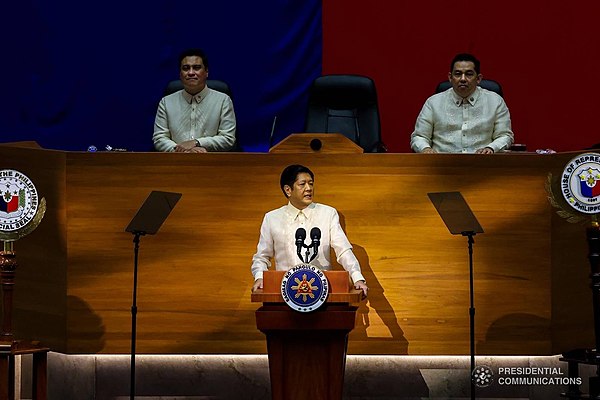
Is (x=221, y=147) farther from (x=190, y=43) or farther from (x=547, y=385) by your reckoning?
(x=547, y=385)

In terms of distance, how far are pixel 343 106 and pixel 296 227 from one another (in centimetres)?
220

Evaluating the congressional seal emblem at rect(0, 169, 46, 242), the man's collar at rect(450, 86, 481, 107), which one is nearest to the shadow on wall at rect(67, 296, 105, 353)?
the congressional seal emblem at rect(0, 169, 46, 242)

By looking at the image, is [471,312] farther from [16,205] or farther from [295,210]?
[16,205]

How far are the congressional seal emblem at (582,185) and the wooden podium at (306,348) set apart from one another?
142cm

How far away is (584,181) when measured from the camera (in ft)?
23.9

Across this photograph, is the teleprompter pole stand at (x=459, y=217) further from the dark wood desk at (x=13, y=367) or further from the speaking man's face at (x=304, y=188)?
the dark wood desk at (x=13, y=367)

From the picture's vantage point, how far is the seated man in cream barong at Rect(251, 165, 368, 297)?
24.1 ft

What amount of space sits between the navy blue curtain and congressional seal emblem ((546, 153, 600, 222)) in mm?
3342

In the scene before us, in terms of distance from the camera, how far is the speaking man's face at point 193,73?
8.70m

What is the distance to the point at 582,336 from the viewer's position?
7.81 meters

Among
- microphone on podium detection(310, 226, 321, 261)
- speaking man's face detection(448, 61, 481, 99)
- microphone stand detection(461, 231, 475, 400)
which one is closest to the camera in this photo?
microphone on podium detection(310, 226, 321, 261)

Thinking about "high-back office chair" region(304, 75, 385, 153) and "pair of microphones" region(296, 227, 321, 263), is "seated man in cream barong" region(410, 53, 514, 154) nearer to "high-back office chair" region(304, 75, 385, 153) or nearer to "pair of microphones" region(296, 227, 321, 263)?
"high-back office chair" region(304, 75, 385, 153)

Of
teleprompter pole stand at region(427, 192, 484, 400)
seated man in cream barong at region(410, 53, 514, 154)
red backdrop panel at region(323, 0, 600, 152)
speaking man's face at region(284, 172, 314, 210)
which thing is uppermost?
red backdrop panel at region(323, 0, 600, 152)

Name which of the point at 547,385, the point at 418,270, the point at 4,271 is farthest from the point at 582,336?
the point at 4,271
